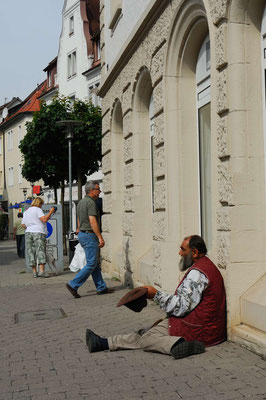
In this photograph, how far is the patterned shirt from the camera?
6000 mm

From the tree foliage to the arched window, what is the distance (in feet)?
39.3

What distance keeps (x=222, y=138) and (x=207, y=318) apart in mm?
1881

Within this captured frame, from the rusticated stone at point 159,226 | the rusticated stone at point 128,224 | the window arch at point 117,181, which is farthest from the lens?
the window arch at point 117,181

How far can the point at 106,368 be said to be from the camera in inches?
221

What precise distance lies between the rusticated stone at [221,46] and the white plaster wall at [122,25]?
3.91 meters

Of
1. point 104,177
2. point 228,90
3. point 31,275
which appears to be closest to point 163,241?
point 228,90

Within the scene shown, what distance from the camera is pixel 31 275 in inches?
611

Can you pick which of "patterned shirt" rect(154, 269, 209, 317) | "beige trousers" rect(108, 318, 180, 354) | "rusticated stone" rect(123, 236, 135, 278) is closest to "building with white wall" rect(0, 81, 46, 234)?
"rusticated stone" rect(123, 236, 135, 278)

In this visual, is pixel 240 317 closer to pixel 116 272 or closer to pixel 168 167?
pixel 168 167

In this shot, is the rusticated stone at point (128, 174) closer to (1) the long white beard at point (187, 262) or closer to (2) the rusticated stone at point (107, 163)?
(2) the rusticated stone at point (107, 163)

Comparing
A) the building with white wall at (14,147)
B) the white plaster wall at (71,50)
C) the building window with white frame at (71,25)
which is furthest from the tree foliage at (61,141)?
the building with white wall at (14,147)

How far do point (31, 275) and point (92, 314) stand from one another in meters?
7.01

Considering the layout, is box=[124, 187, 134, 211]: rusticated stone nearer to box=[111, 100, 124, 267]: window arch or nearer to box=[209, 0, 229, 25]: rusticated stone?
box=[111, 100, 124, 267]: window arch

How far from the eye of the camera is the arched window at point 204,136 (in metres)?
8.62
